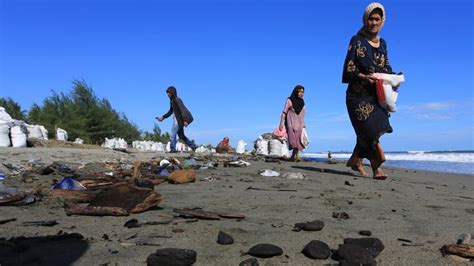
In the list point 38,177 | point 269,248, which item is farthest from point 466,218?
point 38,177

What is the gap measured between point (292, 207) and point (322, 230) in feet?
2.41

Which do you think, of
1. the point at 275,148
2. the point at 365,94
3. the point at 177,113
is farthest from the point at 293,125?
the point at 275,148

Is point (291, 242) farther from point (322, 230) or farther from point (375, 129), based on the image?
point (375, 129)

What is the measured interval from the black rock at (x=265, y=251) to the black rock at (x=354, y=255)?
0.27 metres

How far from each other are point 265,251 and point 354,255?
38 centimetres

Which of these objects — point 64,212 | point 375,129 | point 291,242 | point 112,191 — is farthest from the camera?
point 375,129

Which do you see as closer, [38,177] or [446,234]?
[446,234]

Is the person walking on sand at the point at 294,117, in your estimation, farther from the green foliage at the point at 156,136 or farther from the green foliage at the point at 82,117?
the green foliage at the point at 156,136

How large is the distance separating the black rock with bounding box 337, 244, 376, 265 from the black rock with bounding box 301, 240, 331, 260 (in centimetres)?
6

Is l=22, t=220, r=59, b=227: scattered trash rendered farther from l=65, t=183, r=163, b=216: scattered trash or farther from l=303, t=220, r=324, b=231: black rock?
l=303, t=220, r=324, b=231: black rock

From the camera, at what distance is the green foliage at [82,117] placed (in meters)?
23.3

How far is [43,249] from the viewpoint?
6.46 feet

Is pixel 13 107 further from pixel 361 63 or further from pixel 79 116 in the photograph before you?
pixel 361 63

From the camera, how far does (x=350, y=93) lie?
5.88m
